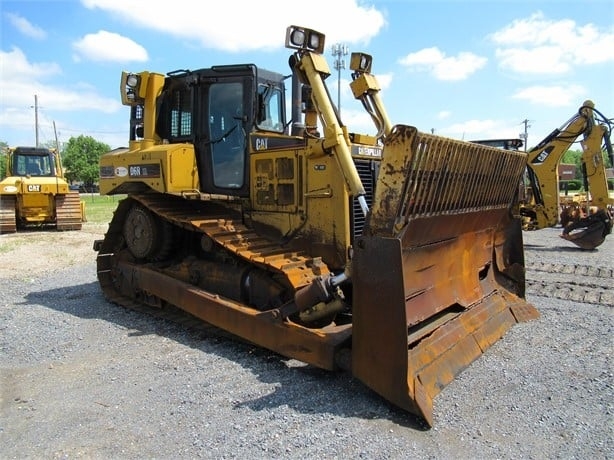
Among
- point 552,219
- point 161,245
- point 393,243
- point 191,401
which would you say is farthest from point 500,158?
point 552,219

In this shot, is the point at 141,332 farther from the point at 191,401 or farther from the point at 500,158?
the point at 500,158

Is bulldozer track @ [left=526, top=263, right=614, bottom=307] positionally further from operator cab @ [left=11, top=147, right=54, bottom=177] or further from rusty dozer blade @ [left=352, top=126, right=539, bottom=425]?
operator cab @ [left=11, top=147, right=54, bottom=177]

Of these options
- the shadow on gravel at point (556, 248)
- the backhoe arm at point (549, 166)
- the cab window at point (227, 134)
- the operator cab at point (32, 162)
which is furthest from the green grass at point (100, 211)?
the backhoe arm at point (549, 166)

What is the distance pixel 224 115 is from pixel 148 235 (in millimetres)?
1688

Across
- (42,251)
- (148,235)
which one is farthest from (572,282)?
(42,251)

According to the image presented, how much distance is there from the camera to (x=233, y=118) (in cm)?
571

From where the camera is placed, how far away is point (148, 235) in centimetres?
604

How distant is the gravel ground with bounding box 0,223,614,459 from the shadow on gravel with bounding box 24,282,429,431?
2cm

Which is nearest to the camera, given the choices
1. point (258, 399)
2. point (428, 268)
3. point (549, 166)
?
point (258, 399)

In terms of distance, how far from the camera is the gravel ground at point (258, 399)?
10.1 ft

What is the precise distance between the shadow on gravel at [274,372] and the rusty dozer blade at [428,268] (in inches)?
7.2

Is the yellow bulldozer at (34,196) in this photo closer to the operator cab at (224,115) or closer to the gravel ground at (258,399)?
the gravel ground at (258,399)

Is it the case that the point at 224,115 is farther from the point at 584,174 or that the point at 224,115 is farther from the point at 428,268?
the point at 584,174

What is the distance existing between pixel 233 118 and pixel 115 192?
1989mm
